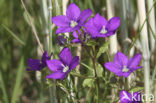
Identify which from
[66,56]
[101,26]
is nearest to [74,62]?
[66,56]

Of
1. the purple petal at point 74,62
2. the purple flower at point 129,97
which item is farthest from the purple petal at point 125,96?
the purple petal at point 74,62

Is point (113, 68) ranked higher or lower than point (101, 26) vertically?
lower

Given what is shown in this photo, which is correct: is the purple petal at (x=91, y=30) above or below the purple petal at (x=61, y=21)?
below

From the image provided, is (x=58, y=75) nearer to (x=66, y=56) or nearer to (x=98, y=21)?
(x=66, y=56)

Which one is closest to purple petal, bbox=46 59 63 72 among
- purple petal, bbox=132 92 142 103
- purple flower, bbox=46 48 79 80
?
purple flower, bbox=46 48 79 80

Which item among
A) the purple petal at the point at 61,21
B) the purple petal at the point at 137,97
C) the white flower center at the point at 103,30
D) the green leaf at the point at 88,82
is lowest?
the purple petal at the point at 137,97

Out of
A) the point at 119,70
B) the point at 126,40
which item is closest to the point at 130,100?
the point at 119,70

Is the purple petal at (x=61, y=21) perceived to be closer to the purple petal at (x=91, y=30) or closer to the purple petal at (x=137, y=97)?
the purple petal at (x=91, y=30)
